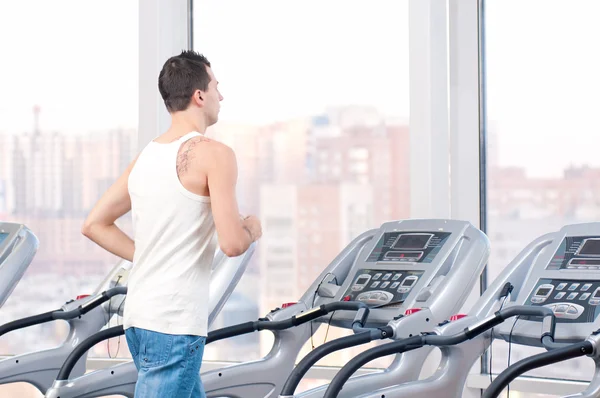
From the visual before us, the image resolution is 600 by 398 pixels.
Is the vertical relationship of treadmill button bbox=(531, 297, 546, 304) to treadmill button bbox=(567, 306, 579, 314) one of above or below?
above

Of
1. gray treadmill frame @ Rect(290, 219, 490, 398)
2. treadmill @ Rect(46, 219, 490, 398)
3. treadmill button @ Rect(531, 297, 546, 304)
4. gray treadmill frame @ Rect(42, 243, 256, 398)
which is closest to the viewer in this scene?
treadmill button @ Rect(531, 297, 546, 304)

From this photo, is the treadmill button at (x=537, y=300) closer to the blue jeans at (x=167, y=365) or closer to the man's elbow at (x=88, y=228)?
the blue jeans at (x=167, y=365)

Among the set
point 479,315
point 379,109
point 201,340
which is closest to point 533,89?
point 379,109

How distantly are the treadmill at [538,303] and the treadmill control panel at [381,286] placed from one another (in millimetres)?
286

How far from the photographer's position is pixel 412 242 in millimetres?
3404

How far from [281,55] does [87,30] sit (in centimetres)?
117

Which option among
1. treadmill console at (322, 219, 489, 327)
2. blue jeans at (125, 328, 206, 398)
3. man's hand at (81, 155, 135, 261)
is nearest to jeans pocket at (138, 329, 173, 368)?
blue jeans at (125, 328, 206, 398)

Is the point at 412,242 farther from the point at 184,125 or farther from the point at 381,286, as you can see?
the point at 184,125

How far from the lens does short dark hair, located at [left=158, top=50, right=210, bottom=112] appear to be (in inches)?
94.4

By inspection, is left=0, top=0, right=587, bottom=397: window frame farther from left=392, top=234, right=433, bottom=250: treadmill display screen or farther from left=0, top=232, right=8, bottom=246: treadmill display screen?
left=0, top=232, right=8, bottom=246: treadmill display screen

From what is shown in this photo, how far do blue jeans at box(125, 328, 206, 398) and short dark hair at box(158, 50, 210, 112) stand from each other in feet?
2.04

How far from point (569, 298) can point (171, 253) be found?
1.31 meters

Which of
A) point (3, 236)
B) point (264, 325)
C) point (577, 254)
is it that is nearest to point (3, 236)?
point (3, 236)

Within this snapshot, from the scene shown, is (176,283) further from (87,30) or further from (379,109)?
(87,30)
